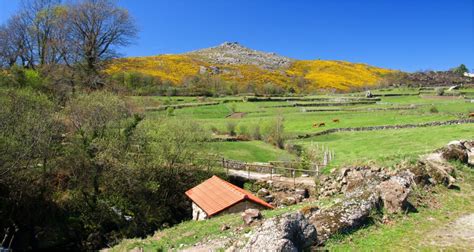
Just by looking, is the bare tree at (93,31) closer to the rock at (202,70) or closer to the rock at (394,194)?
the rock at (394,194)

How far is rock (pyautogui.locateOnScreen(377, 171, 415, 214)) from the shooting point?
50.9 feet

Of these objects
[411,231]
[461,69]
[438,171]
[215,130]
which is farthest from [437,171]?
[461,69]

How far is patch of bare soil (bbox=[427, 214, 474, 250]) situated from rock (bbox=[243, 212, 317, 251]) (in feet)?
13.6

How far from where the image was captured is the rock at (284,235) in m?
11.2

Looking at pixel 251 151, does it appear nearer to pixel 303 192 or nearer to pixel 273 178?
pixel 273 178

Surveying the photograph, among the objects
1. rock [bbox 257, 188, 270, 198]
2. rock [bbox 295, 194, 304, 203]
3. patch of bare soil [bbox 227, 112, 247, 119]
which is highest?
patch of bare soil [bbox 227, 112, 247, 119]

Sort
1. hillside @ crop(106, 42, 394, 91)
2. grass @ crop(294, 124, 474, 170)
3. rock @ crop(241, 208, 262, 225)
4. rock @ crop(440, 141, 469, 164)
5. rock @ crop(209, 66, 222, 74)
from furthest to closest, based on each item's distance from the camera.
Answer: rock @ crop(209, 66, 222, 74) → hillside @ crop(106, 42, 394, 91) → grass @ crop(294, 124, 474, 170) → rock @ crop(440, 141, 469, 164) → rock @ crop(241, 208, 262, 225)

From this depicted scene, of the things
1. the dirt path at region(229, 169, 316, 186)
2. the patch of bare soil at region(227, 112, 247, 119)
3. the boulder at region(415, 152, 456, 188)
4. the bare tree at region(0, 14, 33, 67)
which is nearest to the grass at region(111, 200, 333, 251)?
the boulder at region(415, 152, 456, 188)

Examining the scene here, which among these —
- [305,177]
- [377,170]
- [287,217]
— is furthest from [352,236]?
[305,177]

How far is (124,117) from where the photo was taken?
1341 inches

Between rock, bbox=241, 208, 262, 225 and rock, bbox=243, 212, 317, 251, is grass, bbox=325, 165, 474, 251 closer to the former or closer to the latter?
rock, bbox=243, 212, 317, 251

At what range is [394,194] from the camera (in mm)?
15648

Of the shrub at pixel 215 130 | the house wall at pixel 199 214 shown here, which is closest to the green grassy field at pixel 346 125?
the shrub at pixel 215 130

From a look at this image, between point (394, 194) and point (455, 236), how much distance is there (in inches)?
104
